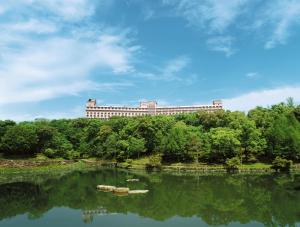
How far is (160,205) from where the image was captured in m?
24.9

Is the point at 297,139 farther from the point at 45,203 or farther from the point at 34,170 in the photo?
the point at 34,170

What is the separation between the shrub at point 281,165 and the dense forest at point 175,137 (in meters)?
2.85

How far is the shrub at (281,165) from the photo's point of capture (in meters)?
45.7

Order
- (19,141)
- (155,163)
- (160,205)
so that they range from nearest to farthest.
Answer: (160,205)
(155,163)
(19,141)

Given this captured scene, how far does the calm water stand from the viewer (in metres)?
20.5

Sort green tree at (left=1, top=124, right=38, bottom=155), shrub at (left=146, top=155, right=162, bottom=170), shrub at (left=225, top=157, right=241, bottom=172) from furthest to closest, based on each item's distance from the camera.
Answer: green tree at (left=1, top=124, right=38, bottom=155) → shrub at (left=146, top=155, right=162, bottom=170) → shrub at (left=225, top=157, right=241, bottom=172)

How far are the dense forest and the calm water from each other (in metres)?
15.6

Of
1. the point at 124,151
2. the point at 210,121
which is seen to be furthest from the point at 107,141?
Answer: the point at 210,121

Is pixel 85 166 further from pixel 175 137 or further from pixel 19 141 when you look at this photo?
pixel 175 137

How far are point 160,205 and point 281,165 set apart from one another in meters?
27.7

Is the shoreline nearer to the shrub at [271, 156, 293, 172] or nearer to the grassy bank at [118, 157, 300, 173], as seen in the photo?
the grassy bank at [118, 157, 300, 173]

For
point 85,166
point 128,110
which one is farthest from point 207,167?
point 128,110

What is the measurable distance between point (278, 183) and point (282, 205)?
11016 mm

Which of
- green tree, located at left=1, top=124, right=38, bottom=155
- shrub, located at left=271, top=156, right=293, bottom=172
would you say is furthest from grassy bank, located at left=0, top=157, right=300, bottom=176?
green tree, located at left=1, top=124, right=38, bottom=155
